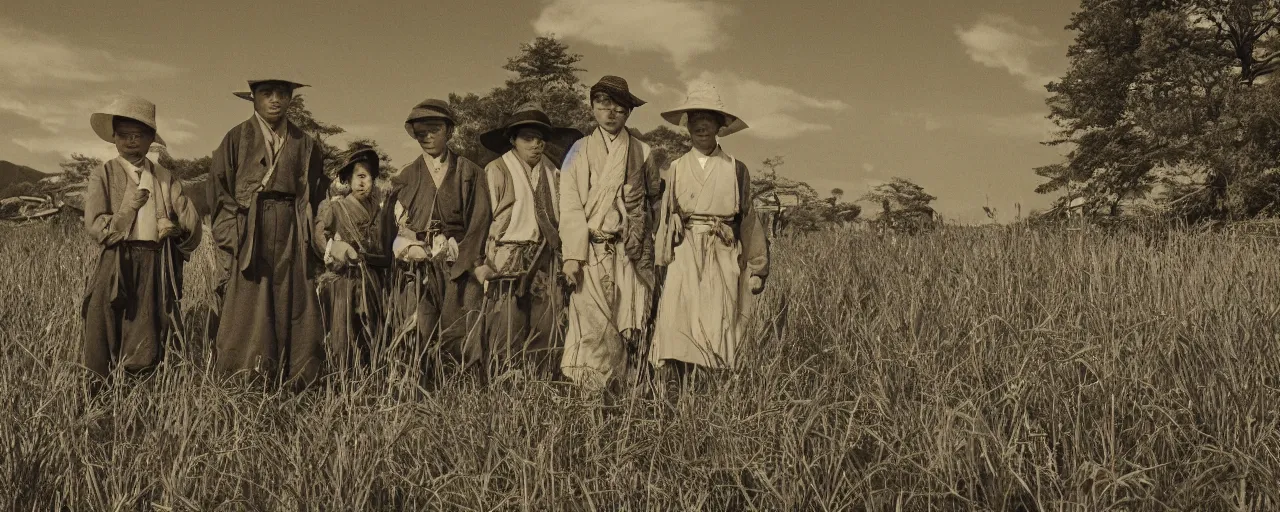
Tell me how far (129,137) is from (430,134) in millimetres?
1622

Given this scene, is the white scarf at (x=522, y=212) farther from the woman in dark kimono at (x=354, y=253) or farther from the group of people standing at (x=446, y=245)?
the woman in dark kimono at (x=354, y=253)

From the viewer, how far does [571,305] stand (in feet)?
16.4

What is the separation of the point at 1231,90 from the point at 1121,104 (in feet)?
5.34

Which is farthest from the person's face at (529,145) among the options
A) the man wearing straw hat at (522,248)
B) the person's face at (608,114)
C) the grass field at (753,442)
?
the grass field at (753,442)

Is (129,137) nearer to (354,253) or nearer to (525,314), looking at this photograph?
(354,253)

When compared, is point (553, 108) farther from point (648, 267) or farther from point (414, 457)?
point (414, 457)

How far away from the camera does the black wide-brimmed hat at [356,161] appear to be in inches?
229

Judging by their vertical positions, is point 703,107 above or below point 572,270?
above

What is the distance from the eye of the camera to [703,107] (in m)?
4.75

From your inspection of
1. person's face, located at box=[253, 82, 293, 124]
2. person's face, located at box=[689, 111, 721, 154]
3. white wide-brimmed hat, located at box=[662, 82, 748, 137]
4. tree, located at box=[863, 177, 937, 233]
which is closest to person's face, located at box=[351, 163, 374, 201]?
person's face, located at box=[253, 82, 293, 124]

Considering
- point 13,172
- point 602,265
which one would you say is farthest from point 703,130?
point 13,172

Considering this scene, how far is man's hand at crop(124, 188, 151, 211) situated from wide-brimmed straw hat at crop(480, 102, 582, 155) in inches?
72.6

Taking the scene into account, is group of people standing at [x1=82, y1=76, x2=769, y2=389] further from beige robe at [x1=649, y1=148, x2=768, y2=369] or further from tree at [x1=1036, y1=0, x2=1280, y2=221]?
tree at [x1=1036, y1=0, x2=1280, y2=221]

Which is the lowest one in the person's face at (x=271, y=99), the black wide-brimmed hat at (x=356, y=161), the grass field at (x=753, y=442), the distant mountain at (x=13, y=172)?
the grass field at (x=753, y=442)
